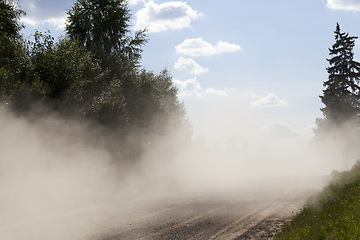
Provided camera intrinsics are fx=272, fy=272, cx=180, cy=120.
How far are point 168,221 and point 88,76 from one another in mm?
13994

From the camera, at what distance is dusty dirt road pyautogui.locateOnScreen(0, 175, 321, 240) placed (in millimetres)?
8795

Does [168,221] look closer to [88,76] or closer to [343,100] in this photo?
[88,76]

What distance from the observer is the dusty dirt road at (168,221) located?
8.80 m

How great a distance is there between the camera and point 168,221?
10.3 m

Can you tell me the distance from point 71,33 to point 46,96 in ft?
43.4

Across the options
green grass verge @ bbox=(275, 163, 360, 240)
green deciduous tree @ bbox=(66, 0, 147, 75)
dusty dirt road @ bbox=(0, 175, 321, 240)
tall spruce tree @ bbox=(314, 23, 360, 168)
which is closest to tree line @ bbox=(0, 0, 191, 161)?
green deciduous tree @ bbox=(66, 0, 147, 75)

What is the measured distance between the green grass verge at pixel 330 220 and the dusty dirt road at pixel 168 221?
82 centimetres

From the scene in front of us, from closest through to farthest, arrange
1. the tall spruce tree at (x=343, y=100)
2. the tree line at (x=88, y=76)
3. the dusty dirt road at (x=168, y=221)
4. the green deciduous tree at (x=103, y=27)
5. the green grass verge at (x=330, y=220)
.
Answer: the green grass verge at (x=330, y=220)
the dusty dirt road at (x=168, y=221)
the tree line at (x=88, y=76)
the green deciduous tree at (x=103, y=27)
the tall spruce tree at (x=343, y=100)

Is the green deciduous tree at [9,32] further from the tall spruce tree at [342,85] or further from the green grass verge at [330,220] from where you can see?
the tall spruce tree at [342,85]

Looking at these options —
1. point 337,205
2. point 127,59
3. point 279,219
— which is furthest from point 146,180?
point 337,205

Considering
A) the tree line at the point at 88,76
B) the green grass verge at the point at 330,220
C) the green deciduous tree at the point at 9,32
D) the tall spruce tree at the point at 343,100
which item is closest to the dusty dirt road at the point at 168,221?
the green grass verge at the point at 330,220

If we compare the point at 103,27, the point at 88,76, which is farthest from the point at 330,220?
the point at 103,27

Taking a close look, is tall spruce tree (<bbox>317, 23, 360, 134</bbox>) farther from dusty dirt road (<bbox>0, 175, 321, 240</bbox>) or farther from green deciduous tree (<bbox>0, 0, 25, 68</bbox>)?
green deciduous tree (<bbox>0, 0, 25, 68</bbox>)

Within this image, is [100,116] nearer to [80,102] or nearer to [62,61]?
[80,102]
